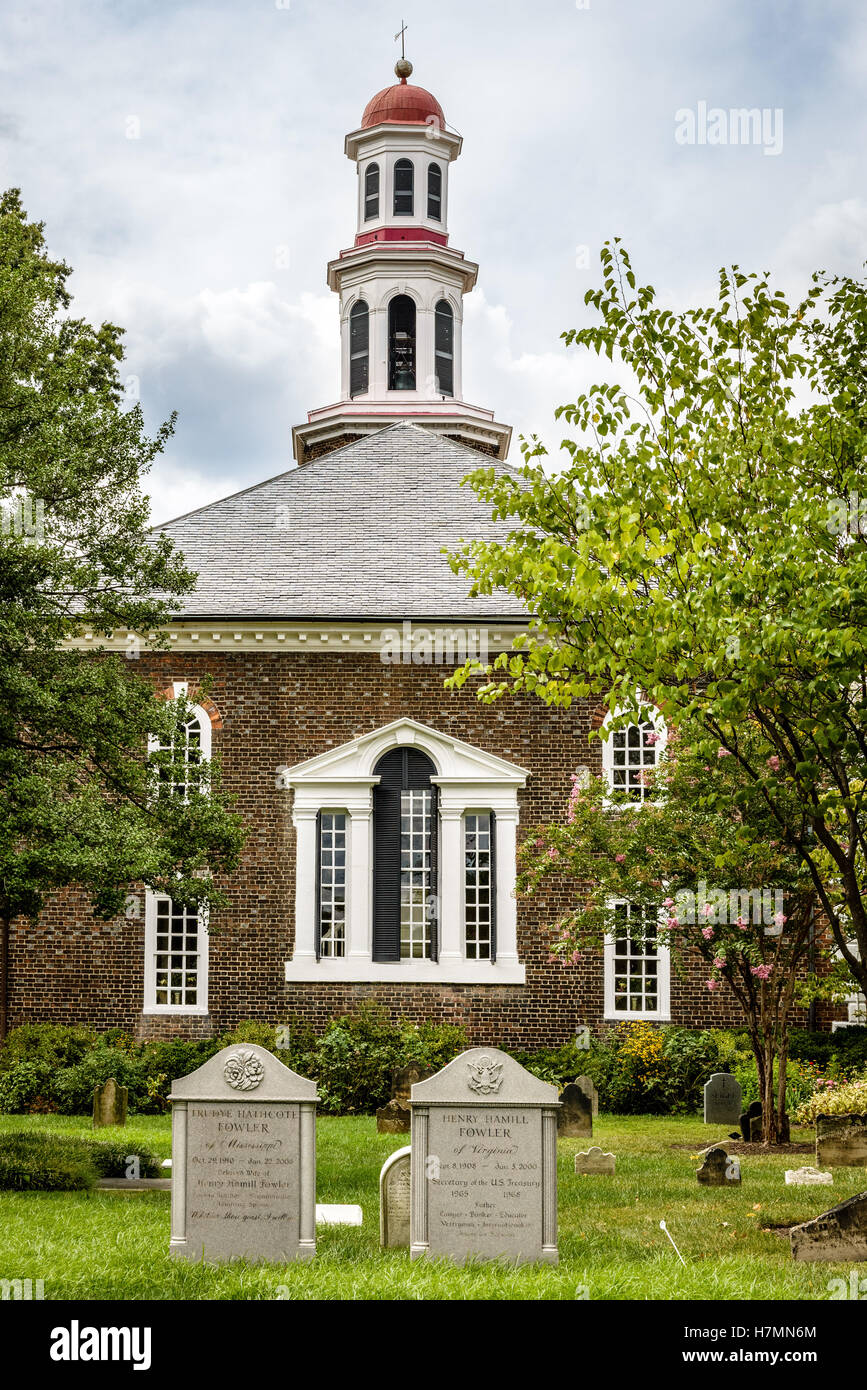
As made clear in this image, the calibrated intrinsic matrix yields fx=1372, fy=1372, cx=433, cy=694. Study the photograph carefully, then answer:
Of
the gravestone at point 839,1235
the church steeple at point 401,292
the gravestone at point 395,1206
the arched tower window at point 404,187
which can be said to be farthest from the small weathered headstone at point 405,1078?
the arched tower window at point 404,187

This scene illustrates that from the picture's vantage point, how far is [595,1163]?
1416 cm

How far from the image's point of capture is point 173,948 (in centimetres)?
2209

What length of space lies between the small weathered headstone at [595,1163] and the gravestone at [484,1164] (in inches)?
185

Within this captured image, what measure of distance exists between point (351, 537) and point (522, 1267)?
1664 centimetres

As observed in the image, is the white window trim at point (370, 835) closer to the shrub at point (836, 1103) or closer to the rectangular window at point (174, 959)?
the rectangular window at point (174, 959)

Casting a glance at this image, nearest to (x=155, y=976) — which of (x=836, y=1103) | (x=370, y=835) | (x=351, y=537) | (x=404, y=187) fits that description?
(x=370, y=835)

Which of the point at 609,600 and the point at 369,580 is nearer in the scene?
the point at 609,600

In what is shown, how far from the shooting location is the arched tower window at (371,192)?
3528 cm

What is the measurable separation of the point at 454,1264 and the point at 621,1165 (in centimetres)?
588

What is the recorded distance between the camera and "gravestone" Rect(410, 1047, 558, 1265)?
9.56m

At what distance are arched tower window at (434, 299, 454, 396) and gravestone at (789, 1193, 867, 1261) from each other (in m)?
27.4

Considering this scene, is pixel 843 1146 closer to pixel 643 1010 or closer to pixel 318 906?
pixel 643 1010

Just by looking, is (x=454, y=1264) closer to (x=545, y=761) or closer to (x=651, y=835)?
(x=651, y=835)
